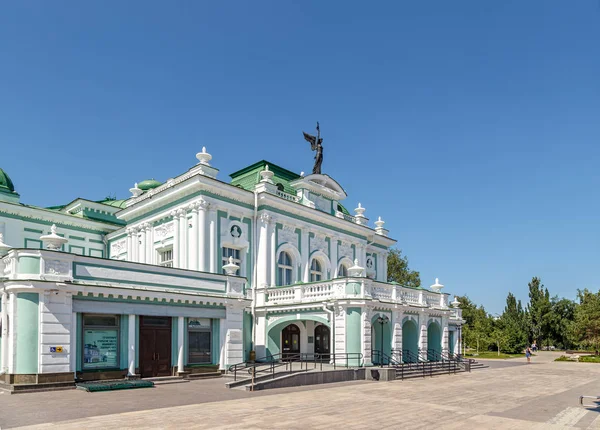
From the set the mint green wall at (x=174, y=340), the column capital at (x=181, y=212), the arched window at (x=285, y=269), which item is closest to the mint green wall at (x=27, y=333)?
the mint green wall at (x=174, y=340)

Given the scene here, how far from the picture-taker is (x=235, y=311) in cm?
2239

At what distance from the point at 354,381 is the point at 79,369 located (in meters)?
10.8

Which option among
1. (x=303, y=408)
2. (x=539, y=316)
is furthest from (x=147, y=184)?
(x=539, y=316)

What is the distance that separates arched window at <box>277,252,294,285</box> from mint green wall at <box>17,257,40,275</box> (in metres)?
14.2

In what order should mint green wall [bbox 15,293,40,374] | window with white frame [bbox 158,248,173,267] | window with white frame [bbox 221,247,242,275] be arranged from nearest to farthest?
mint green wall [bbox 15,293,40,374], window with white frame [bbox 221,247,242,275], window with white frame [bbox 158,248,173,267]

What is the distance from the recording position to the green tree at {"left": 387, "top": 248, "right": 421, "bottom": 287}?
207ft

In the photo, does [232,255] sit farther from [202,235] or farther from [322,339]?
→ [322,339]

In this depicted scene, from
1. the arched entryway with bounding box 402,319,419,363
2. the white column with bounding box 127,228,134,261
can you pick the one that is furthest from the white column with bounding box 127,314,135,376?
the arched entryway with bounding box 402,319,419,363

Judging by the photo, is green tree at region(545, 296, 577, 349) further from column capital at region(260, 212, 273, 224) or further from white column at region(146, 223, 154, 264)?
white column at region(146, 223, 154, 264)

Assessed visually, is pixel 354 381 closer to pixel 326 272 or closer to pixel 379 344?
pixel 379 344

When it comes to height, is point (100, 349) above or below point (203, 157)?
below

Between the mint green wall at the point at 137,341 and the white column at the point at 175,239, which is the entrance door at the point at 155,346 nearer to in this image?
the mint green wall at the point at 137,341

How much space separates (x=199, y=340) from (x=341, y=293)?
6.65 meters

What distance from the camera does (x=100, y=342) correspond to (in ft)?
59.9
